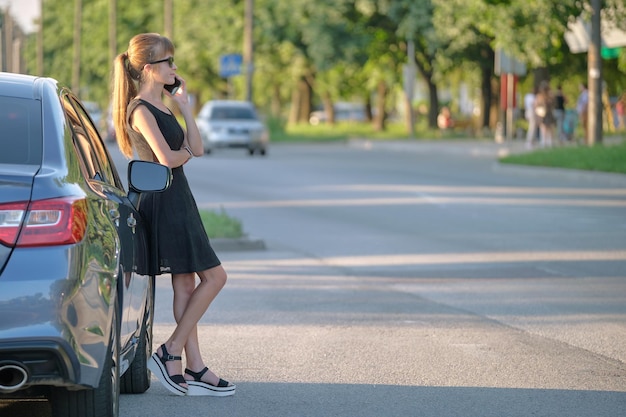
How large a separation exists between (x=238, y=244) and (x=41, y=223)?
32.4 feet

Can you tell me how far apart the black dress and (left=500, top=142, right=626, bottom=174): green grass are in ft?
68.0

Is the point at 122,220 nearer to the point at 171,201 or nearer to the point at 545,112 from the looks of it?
the point at 171,201

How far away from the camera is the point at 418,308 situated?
34.1 feet

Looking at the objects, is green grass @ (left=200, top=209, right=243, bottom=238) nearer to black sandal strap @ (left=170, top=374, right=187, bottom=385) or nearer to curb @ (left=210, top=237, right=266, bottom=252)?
curb @ (left=210, top=237, right=266, bottom=252)

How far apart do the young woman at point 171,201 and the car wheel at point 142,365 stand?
0.27 ft

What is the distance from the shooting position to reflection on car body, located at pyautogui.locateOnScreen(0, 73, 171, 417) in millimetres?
4742

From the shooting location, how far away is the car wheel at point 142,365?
22.2ft

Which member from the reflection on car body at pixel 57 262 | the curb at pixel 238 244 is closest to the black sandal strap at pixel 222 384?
the reflection on car body at pixel 57 262

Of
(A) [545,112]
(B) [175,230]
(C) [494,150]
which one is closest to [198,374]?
(B) [175,230]

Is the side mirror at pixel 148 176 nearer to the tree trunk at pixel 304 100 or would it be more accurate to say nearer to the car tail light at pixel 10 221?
the car tail light at pixel 10 221

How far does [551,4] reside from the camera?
32125 millimetres

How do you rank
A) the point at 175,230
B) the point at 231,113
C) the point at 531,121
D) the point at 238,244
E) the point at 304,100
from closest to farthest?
1. the point at 175,230
2. the point at 238,244
3. the point at 231,113
4. the point at 531,121
5. the point at 304,100

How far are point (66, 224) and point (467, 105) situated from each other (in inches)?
5157

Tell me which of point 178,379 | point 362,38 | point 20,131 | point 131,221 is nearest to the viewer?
point 20,131
